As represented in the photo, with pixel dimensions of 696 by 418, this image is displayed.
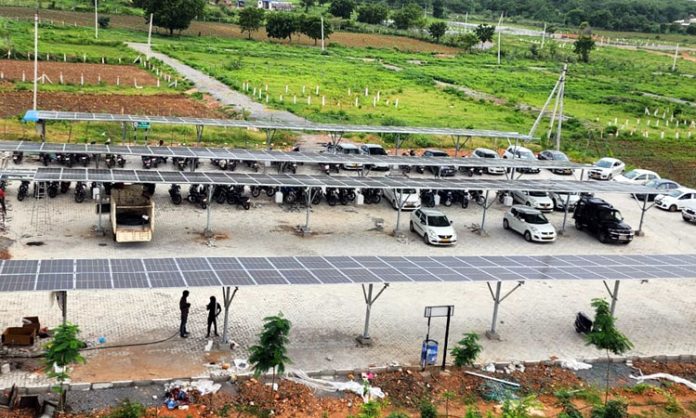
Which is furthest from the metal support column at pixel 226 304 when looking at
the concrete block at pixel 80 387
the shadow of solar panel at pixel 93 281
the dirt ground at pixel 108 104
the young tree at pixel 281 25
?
the young tree at pixel 281 25

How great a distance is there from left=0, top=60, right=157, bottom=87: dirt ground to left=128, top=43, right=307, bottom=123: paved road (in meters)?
4.11

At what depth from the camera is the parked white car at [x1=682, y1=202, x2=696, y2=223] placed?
38959 mm

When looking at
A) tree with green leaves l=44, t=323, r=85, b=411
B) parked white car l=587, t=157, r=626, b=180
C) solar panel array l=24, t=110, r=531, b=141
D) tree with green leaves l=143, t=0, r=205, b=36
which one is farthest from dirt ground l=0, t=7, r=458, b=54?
tree with green leaves l=44, t=323, r=85, b=411

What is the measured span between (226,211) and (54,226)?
24.7 feet

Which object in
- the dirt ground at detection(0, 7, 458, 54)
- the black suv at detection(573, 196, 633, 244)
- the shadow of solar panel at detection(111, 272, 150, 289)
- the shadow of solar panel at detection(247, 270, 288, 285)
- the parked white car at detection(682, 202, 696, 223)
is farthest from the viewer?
the dirt ground at detection(0, 7, 458, 54)

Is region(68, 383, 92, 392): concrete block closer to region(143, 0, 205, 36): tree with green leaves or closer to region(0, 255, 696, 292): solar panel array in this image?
region(0, 255, 696, 292): solar panel array

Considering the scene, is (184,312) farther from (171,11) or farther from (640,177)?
(171,11)

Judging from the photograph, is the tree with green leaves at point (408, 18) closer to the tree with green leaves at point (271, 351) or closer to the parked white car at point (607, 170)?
the parked white car at point (607, 170)

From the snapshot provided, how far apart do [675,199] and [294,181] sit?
22152mm

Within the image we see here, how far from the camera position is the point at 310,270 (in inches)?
825

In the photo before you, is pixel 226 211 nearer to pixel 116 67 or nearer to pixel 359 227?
pixel 359 227

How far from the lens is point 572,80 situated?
95.2m

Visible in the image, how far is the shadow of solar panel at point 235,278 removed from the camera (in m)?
19.3

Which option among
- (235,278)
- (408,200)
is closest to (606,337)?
(235,278)
